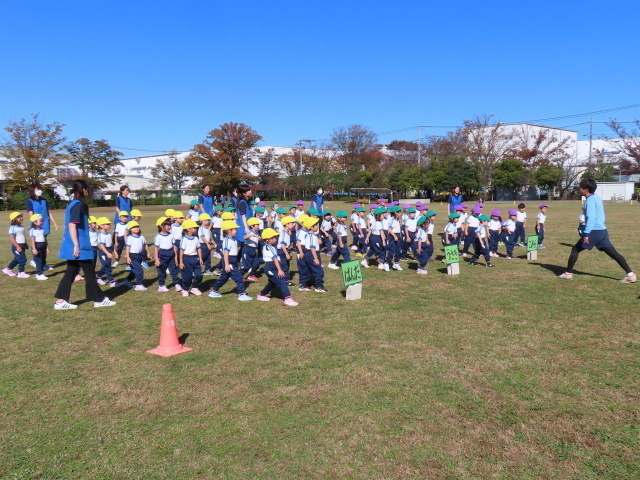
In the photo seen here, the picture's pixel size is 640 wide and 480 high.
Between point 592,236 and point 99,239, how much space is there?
31.6ft

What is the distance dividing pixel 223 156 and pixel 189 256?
4961 cm

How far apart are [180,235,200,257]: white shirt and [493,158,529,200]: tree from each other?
52599 mm

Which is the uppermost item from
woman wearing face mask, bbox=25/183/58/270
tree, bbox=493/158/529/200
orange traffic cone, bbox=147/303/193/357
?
tree, bbox=493/158/529/200

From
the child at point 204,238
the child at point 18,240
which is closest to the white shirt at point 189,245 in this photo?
the child at point 204,238

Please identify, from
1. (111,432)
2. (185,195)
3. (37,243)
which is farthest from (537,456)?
(185,195)

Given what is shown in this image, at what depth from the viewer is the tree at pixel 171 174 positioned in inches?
2799

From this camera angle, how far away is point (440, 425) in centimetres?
373

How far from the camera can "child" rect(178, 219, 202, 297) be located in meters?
8.11

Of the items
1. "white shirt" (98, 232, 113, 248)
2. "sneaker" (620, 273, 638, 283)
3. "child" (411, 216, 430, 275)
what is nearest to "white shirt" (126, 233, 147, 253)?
"white shirt" (98, 232, 113, 248)

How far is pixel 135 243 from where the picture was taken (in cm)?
861

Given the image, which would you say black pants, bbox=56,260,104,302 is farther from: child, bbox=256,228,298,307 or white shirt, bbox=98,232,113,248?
child, bbox=256,228,298,307

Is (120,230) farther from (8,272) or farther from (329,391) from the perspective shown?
(329,391)

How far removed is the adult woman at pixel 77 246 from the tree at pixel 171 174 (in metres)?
65.7

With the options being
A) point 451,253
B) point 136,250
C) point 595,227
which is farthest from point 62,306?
point 595,227
